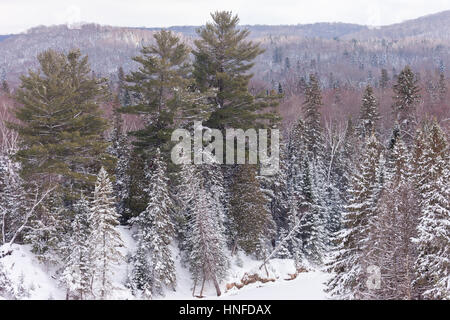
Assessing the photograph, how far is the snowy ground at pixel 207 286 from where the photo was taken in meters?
17.7

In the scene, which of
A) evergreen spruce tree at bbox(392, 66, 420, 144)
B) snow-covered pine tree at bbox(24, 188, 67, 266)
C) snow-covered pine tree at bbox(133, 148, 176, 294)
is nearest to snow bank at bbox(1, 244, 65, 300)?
snow-covered pine tree at bbox(24, 188, 67, 266)

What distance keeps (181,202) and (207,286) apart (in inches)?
268

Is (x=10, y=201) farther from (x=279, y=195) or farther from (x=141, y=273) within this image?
(x=279, y=195)

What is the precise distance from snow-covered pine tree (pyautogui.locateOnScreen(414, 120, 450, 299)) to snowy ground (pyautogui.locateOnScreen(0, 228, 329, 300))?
276 inches

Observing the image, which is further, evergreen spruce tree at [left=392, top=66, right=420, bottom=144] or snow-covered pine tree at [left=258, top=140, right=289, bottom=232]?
evergreen spruce tree at [left=392, top=66, right=420, bottom=144]

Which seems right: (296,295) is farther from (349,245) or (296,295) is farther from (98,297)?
(98,297)

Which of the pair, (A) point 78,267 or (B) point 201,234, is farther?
(B) point 201,234

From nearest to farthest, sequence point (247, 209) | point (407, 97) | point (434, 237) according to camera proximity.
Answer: point (434, 237) → point (247, 209) → point (407, 97)

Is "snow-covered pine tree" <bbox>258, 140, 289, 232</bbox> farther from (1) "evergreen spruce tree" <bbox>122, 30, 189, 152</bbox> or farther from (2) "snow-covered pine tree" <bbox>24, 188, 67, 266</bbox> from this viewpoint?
(2) "snow-covered pine tree" <bbox>24, 188, 67, 266</bbox>

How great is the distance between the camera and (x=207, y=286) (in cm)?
A: 2606

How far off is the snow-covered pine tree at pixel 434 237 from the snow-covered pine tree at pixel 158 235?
1459 centimetres

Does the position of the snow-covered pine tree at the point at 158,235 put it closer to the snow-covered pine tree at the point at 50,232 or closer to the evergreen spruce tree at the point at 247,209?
the snow-covered pine tree at the point at 50,232

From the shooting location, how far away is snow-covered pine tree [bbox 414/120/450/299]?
16250mm

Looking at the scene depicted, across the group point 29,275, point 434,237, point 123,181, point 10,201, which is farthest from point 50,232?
point 434,237
